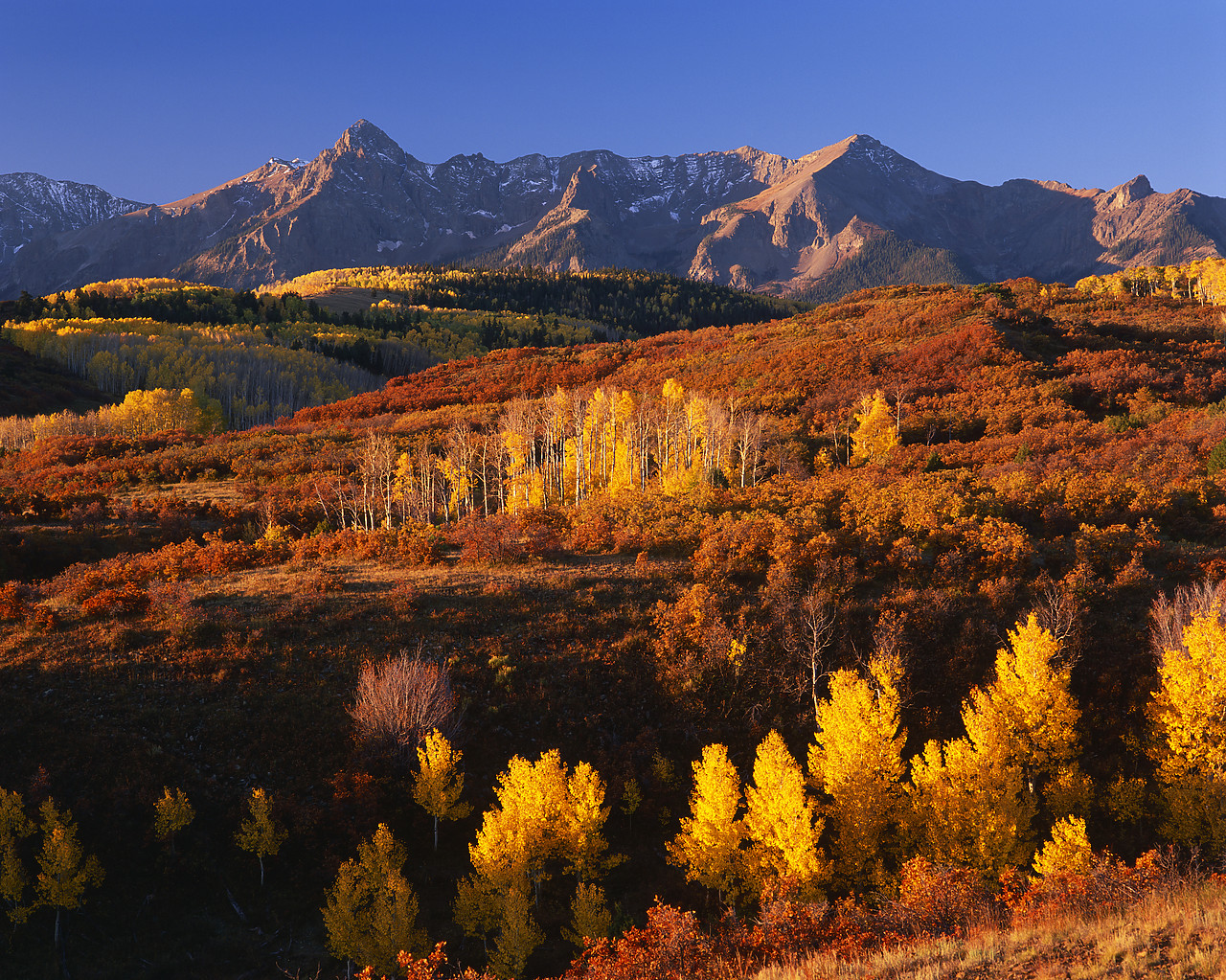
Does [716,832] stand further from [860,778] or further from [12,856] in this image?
[12,856]

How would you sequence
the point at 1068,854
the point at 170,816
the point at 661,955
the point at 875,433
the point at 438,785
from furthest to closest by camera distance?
the point at 875,433
the point at 438,785
the point at 170,816
the point at 1068,854
the point at 661,955

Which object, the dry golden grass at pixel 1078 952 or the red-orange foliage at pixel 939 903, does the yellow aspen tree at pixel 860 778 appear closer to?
the red-orange foliage at pixel 939 903

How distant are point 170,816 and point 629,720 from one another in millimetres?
13707

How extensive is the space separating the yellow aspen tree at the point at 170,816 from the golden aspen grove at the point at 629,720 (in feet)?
2.54

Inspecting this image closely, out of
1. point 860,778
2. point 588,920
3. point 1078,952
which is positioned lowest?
point 588,920

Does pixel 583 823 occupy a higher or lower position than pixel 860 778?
lower

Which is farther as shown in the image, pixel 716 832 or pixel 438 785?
pixel 438 785

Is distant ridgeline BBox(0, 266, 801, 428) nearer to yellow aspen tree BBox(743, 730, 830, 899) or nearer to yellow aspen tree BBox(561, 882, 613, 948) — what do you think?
yellow aspen tree BBox(561, 882, 613, 948)

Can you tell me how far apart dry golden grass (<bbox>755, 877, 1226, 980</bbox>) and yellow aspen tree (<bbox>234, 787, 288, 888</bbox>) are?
1308 cm

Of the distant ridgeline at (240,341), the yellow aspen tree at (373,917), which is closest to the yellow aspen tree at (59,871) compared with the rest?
the yellow aspen tree at (373,917)

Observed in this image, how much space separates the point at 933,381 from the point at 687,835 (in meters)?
55.6

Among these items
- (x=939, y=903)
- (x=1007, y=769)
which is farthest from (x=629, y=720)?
(x=1007, y=769)

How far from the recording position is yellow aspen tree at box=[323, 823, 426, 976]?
1616 centimetres

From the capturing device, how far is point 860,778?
18.9 metres
